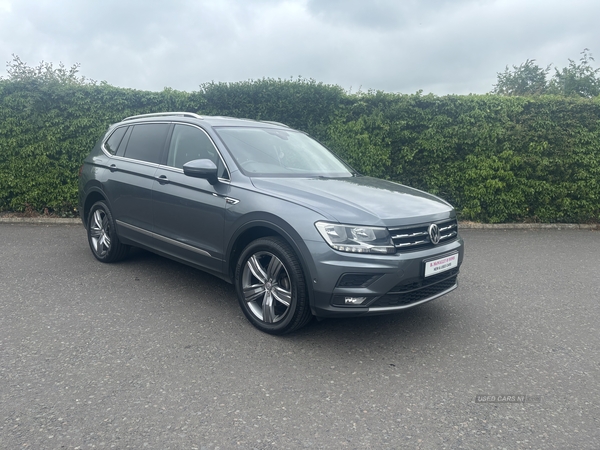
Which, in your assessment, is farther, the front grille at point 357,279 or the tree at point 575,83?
the tree at point 575,83

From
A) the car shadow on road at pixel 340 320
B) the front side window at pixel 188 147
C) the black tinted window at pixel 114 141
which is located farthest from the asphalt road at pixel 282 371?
the black tinted window at pixel 114 141

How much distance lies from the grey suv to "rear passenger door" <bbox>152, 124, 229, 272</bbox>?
0.01 meters

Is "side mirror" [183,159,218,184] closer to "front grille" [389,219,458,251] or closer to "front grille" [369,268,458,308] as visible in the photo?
"front grille" [389,219,458,251]

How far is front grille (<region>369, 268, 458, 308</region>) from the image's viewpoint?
142 inches

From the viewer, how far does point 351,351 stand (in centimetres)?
375

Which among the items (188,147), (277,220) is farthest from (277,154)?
(277,220)

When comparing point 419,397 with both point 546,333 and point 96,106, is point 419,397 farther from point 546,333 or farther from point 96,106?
point 96,106

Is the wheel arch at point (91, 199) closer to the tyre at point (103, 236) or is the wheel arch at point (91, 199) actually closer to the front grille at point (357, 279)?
the tyre at point (103, 236)

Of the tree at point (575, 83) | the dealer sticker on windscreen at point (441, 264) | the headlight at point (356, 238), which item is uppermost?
the tree at point (575, 83)

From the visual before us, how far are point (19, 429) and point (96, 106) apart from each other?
7.98 m

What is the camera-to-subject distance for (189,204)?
15.1 feet

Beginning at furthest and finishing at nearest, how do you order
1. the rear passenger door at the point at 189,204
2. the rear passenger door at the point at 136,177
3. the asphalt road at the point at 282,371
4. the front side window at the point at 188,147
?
the rear passenger door at the point at 136,177
the front side window at the point at 188,147
the rear passenger door at the point at 189,204
the asphalt road at the point at 282,371

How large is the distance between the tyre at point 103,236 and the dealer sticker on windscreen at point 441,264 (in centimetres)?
376

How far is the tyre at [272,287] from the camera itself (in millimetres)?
3711
